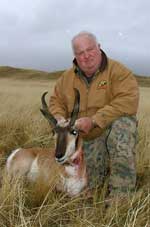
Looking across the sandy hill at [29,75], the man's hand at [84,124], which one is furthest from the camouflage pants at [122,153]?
the sandy hill at [29,75]

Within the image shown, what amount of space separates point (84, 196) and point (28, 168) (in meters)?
1.15

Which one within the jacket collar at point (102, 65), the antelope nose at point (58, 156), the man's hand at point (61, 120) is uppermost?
the jacket collar at point (102, 65)

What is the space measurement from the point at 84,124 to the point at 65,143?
0.28 meters

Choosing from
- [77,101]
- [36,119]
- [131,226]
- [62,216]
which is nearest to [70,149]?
[77,101]

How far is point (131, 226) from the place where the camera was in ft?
12.9

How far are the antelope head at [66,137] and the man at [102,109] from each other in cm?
8

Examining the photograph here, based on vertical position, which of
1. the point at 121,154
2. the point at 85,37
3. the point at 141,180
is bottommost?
the point at 141,180

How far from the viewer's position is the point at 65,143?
5.04 metres

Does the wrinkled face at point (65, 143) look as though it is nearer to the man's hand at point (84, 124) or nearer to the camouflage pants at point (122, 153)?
the man's hand at point (84, 124)

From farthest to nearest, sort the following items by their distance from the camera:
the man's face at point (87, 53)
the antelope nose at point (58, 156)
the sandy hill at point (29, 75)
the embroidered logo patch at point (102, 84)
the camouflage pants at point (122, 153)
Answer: the sandy hill at point (29, 75), the embroidered logo patch at point (102, 84), the man's face at point (87, 53), the camouflage pants at point (122, 153), the antelope nose at point (58, 156)

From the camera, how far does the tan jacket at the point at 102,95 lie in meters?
5.29

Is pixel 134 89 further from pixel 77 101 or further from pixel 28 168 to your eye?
pixel 28 168

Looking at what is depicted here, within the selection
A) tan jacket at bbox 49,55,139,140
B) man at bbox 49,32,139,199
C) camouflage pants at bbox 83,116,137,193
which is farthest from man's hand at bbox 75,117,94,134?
camouflage pants at bbox 83,116,137,193

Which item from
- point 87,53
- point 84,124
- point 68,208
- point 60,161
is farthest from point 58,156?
point 87,53
